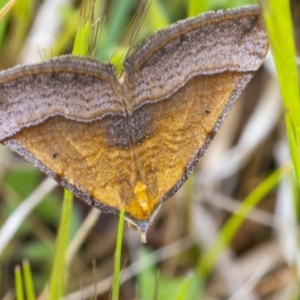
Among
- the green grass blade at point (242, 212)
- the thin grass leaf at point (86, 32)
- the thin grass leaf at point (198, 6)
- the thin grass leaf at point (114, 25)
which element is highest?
the thin grass leaf at point (114, 25)

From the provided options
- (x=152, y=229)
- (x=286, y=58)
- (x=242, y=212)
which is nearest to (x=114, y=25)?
(x=152, y=229)

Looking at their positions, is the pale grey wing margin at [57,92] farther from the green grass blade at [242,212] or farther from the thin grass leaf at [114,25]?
the thin grass leaf at [114,25]

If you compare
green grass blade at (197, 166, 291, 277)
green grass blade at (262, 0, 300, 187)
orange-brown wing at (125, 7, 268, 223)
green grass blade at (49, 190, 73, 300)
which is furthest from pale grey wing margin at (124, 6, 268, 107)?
green grass blade at (197, 166, 291, 277)

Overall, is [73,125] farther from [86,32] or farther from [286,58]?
[286,58]

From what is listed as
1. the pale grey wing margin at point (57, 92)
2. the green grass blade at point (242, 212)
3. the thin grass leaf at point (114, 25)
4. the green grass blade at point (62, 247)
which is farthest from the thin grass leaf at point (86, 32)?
the thin grass leaf at point (114, 25)

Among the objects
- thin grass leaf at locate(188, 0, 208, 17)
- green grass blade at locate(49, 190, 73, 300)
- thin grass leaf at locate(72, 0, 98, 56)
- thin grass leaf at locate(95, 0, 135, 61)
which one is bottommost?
green grass blade at locate(49, 190, 73, 300)

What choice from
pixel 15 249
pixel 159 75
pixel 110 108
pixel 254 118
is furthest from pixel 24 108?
pixel 254 118

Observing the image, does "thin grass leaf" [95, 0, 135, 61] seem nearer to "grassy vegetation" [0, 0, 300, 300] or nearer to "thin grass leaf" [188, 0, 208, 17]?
"grassy vegetation" [0, 0, 300, 300]
